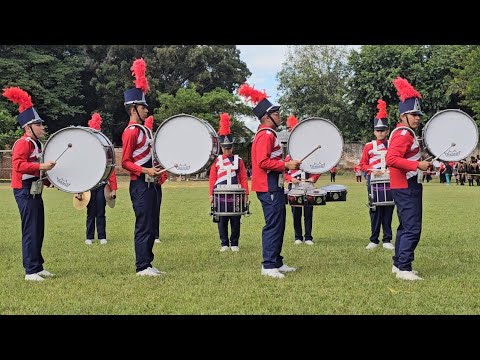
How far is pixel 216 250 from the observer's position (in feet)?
36.6

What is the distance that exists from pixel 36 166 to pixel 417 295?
196 inches

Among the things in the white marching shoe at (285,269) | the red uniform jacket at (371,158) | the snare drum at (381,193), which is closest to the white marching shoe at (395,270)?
the white marching shoe at (285,269)

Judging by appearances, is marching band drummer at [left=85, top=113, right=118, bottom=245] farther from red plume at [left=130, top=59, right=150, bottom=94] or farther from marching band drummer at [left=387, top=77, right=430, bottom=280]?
marching band drummer at [left=387, top=77, right=430, bottom=280]

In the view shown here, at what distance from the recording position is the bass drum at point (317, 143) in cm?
969

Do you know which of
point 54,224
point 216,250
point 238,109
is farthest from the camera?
point 238,109

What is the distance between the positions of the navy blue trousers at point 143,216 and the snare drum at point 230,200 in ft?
7.01

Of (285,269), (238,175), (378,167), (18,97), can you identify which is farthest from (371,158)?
(18,97)

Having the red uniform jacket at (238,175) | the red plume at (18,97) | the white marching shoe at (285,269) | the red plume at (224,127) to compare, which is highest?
the red plume at (18,97)

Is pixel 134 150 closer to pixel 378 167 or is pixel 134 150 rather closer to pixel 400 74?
pixel 378 167

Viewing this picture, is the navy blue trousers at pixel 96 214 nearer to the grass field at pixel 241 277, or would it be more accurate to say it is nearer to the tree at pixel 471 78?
the grass field at pixel 241 277

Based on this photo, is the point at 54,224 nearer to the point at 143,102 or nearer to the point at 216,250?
the point at 216,250

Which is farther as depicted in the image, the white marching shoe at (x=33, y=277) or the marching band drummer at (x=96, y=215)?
the marching band drummer at (x=96, y=215)

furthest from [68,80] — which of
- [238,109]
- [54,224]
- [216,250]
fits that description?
[216,250]

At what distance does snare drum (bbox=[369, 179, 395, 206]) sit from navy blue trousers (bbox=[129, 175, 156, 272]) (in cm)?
417
